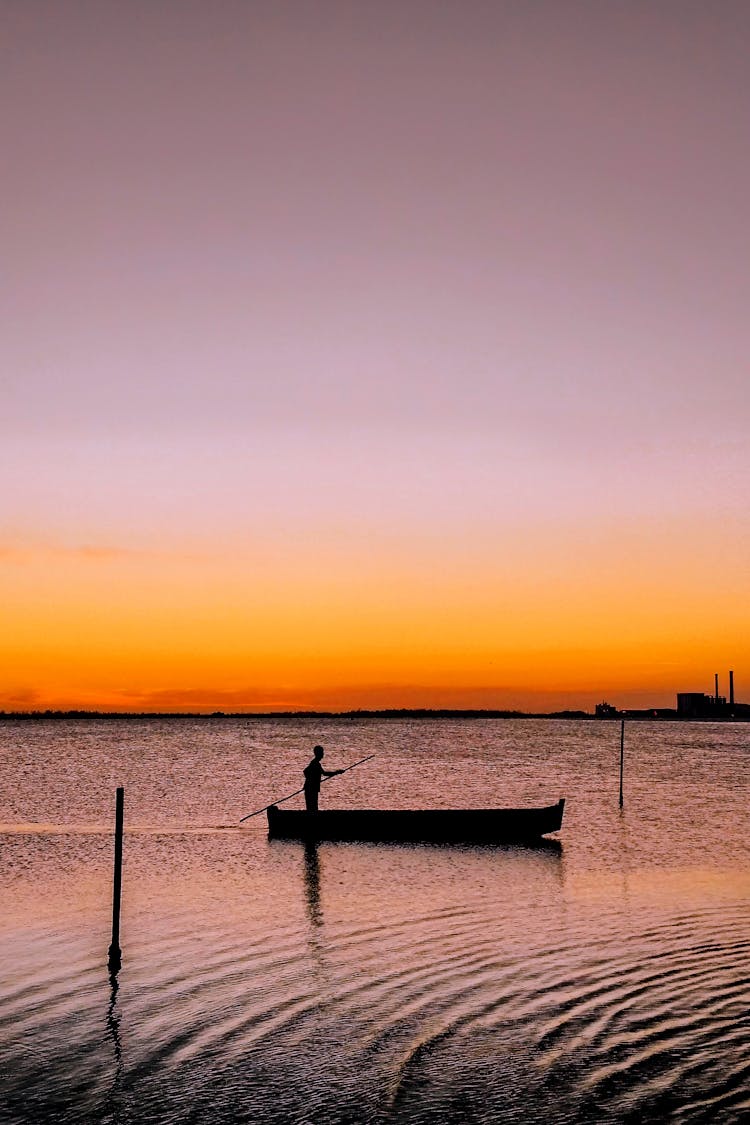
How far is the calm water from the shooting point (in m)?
9.99

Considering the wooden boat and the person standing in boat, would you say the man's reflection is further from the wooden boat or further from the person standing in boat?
the person standing in boat

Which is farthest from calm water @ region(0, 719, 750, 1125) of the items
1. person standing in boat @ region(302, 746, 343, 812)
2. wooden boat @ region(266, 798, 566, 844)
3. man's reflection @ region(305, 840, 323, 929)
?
person standing in boat @ region(302, 746, 343, 812)

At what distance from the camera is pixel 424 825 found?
3095 centimetres

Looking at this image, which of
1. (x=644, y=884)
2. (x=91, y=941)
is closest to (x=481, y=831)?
(x=644, y=884)

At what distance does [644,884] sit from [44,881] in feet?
44.1

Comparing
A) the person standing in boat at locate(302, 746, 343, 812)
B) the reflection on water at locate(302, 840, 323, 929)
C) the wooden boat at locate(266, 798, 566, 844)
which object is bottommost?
the reflection on water at locate(302, 840, 323, 929)

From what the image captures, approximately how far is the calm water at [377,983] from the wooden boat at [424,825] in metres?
1.10

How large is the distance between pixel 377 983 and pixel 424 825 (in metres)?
16.9

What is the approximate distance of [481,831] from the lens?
3108 centimetres

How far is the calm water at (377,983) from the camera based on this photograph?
9.99 metres

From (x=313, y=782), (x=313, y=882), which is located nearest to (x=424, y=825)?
(x=313, y=782)

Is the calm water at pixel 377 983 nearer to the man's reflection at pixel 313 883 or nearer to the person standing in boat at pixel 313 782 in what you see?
the man's reflection at pixel 313 883

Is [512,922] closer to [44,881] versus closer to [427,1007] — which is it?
[427,1007]

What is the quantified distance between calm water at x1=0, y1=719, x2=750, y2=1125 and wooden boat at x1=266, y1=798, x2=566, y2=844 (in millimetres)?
1103
